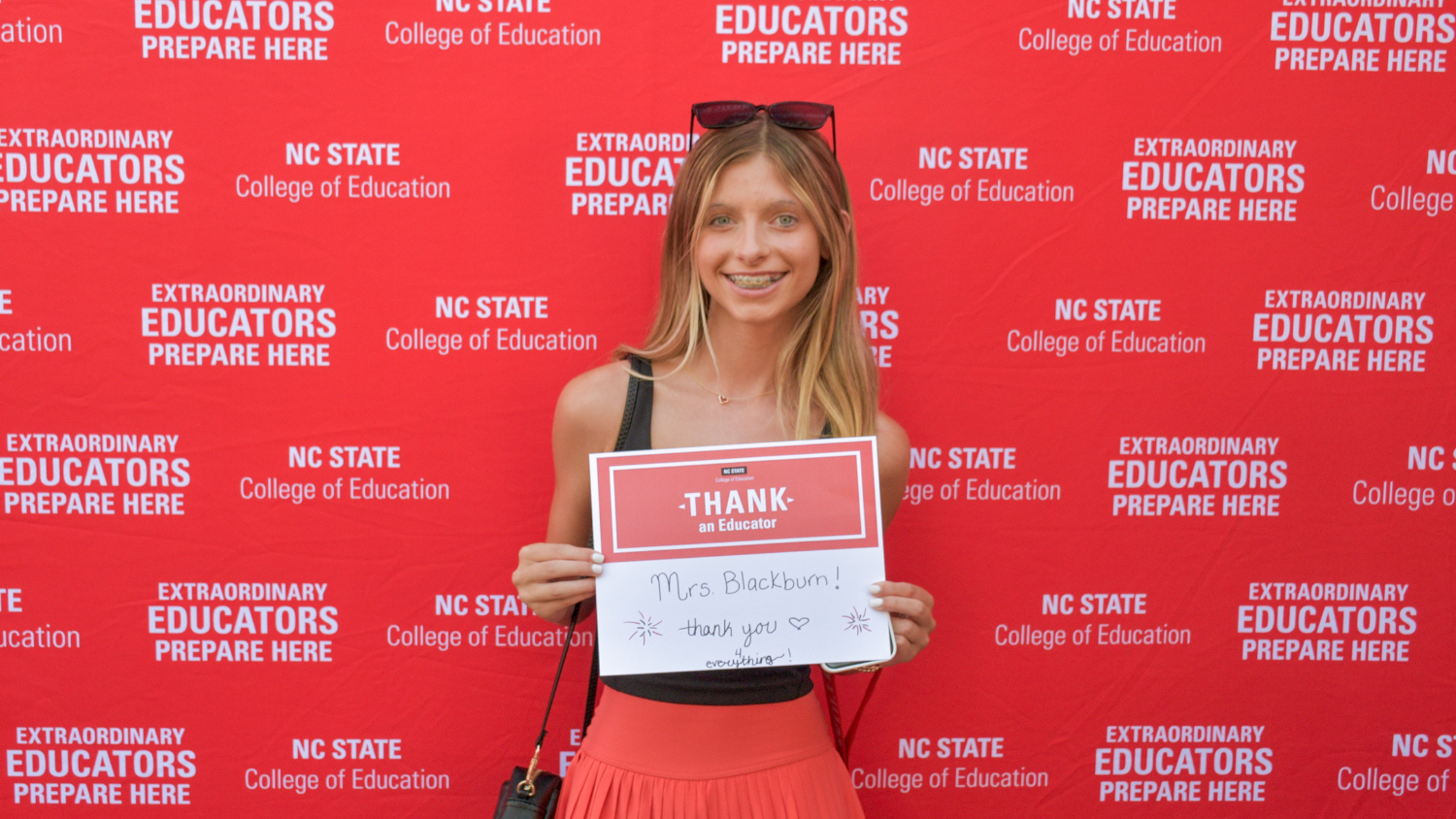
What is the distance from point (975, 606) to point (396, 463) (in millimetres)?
1240

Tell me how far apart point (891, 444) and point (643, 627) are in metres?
0.53

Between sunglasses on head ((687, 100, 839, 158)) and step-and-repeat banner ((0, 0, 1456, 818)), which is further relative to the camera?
step-and-repeat banner ((0, 0, 1456, 818))

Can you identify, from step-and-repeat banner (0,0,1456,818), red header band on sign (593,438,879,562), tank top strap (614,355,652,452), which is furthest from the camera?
step-and-repeat banner (0,0,1456,818)

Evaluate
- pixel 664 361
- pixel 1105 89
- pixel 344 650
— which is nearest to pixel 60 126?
pixel 344 650

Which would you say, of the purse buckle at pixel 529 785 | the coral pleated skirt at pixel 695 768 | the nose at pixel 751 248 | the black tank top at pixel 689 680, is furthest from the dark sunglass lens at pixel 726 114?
the purse buckle at pixel 529 785

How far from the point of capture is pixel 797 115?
154 centimetres

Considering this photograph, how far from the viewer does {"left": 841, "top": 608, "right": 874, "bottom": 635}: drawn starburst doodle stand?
56.8 inches

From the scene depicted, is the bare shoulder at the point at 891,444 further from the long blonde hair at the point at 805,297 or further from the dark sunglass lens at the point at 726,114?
Answer: the dark sunglass lens at the point at 726,114

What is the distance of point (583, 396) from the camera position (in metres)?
1.55

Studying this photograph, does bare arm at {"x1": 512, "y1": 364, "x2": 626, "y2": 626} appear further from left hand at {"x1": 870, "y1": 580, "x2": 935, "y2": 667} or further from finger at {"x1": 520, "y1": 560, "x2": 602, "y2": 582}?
left hand at {"x1": 870, "y1": 580, "x2": 935, "y2": 667}

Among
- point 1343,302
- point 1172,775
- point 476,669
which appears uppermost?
point 1343,302

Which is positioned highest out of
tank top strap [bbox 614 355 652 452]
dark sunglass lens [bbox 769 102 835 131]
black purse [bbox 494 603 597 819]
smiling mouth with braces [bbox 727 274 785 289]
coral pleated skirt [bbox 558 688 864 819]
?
dark sunglass lens [bbox 769 102 835 131]

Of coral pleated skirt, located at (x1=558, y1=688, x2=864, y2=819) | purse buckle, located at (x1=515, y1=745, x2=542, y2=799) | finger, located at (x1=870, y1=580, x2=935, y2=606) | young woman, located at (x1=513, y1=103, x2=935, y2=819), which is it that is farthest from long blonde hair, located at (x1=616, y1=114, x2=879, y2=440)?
purse buckle, located at (x1=515, y1=745, x2=542, y2=799)

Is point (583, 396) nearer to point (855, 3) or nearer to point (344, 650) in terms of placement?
point (344, 650)
